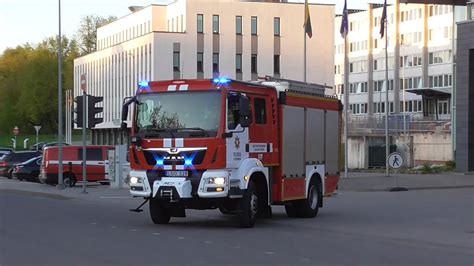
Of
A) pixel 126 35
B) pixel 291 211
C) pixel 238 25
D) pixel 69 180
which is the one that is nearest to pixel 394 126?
pixel 238 25

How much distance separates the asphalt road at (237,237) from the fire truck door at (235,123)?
1556 millimetres

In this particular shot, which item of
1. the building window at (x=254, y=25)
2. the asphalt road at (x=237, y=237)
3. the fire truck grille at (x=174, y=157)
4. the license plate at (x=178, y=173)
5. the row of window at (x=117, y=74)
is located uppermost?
the building window at (x=254, y=25)

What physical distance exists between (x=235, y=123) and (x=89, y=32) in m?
97.1

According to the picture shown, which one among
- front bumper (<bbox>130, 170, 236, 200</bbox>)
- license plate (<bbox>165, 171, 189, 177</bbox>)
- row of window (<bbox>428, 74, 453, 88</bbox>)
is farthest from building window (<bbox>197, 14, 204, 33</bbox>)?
front bumper (<bbox>130, 170, 236, 200</bbox>)

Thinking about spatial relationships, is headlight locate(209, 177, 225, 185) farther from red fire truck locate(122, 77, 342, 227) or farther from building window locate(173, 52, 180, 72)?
building window locate(173, 52, 180, 72)

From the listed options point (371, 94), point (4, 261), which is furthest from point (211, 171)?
point (371, 94)

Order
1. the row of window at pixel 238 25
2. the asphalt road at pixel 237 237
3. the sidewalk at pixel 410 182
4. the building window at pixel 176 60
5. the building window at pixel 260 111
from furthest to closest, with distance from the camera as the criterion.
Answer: the row of window at pixel 238 25, the building window at pixel 176 60, the sidewalk at pixel 410 182, the building window at pixel 260 111, the asphalt road at pixel 237 237

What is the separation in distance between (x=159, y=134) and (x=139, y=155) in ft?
2.32

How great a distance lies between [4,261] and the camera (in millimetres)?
11703

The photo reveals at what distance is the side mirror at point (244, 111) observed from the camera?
16062 millimetres

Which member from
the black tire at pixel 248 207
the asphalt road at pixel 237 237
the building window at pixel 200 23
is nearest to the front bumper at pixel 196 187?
the black tire at pixel 248 207

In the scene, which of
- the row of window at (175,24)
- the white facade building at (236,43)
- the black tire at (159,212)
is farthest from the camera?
the row of window at (175,24)

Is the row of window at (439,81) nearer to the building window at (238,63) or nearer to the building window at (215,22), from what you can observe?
the building window at (238,63)

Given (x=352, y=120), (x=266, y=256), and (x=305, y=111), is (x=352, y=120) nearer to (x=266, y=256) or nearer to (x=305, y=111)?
(x=305, y=111)
